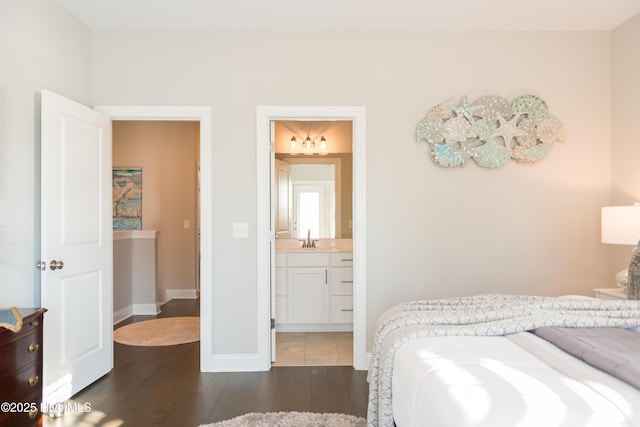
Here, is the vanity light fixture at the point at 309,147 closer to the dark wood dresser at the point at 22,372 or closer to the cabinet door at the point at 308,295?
the cabinet door at the point at 308,295

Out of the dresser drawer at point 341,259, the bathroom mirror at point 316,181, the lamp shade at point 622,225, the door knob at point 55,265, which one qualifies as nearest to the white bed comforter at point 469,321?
the lamp shade at point 622,225

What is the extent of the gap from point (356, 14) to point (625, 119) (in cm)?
220

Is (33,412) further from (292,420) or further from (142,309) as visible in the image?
(142,309)

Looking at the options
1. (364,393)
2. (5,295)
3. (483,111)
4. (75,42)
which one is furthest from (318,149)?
(5,295)

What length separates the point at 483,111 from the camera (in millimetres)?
3277

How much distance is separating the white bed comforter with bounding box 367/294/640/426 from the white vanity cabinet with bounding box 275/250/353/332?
2316 millimetres

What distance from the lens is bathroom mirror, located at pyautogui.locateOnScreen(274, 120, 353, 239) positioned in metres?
5.01

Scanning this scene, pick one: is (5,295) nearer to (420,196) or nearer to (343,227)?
(420,196)

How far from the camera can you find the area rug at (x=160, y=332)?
404 cm

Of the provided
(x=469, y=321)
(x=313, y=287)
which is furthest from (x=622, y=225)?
(x=313, y=287)

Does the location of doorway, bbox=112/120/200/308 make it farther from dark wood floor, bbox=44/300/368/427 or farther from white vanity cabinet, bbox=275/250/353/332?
dark wood floor, bbox=44/300/368/427

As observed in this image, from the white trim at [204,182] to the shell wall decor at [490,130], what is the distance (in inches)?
66.0

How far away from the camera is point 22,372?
6.53 ft

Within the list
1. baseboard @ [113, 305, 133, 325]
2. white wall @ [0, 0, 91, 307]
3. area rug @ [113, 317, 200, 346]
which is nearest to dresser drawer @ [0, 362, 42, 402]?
white wall @ [0, 0, 91, 307]
